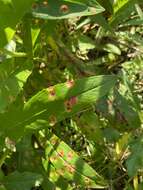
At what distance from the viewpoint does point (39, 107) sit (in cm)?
Answer: 106

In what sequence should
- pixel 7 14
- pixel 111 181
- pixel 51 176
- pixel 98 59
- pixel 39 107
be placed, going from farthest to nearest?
pixel 98 59
pixel 111 181
pixel 51 176
pixel 39 107
pixel 7 14

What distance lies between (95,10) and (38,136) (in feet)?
1.48

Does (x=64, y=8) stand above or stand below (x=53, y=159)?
above

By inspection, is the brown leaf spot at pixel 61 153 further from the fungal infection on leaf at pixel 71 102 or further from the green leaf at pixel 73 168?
the fungal infection on leaf at pixel 71 102

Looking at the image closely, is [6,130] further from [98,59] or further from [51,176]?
[98,59]

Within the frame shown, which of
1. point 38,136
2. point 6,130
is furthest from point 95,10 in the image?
point 38,136

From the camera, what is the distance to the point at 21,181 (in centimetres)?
116

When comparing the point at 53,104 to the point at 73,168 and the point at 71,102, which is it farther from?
the point at 73,168

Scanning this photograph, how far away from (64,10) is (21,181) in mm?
421

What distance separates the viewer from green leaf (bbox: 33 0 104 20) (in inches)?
38.3

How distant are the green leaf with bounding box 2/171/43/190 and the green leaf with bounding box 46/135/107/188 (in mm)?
100

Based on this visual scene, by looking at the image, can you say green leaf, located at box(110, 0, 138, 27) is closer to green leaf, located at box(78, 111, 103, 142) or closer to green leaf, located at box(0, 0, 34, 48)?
green leaf, located at box(78, 111, 103, 142)

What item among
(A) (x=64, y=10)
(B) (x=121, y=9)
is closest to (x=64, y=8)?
(A) (x=64, y=10)

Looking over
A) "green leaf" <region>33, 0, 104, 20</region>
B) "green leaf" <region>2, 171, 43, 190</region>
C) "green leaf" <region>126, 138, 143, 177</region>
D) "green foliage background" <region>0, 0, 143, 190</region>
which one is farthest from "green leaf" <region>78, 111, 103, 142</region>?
"green leaf" <region>33, 0, 104, 20</region>
